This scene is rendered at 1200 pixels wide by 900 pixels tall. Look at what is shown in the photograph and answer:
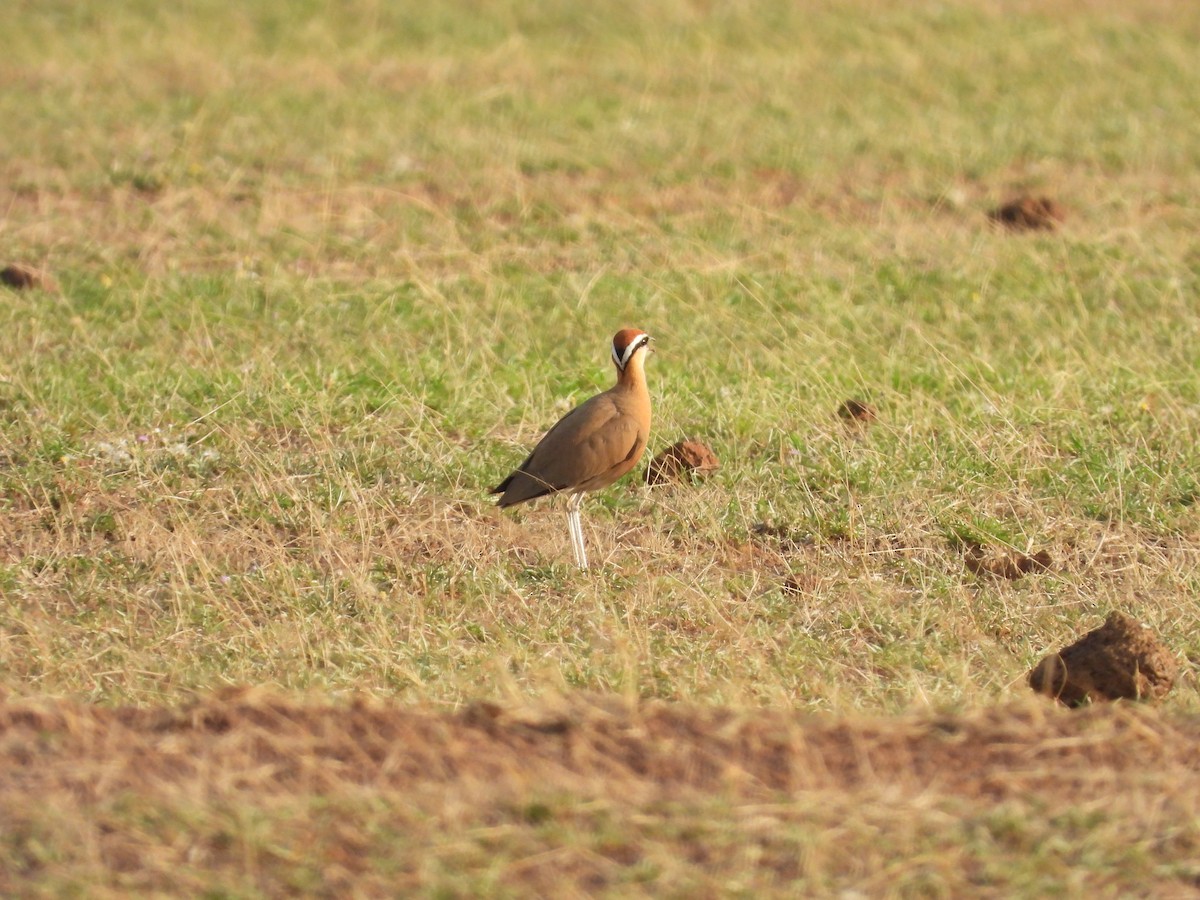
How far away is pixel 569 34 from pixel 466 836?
11331mm

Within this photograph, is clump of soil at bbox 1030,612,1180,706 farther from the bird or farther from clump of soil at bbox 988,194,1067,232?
clump of soil at bbox 988,194,1067,232

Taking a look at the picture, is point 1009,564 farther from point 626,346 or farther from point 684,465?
point 626,346

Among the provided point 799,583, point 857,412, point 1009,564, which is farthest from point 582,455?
point 857,412

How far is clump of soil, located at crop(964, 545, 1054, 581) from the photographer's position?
598 cm

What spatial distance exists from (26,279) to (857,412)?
426 centimetres

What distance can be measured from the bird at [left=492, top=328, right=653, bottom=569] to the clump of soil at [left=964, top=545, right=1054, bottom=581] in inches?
50.2

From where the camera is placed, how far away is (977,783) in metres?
3.83

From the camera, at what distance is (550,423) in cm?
719

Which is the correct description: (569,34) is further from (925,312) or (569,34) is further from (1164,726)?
(1164,726)

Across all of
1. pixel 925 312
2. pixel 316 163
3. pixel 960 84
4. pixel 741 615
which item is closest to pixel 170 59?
pixel 316 163

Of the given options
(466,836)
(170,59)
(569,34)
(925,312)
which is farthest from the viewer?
(569,34)

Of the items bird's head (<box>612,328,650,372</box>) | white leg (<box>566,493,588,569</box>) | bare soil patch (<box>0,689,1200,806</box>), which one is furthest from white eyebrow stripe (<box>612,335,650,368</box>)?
bare soil patch (<box>0,689,1200,806</box>)

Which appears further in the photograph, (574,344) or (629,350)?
(574,344)

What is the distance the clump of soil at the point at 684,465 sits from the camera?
6.67m
